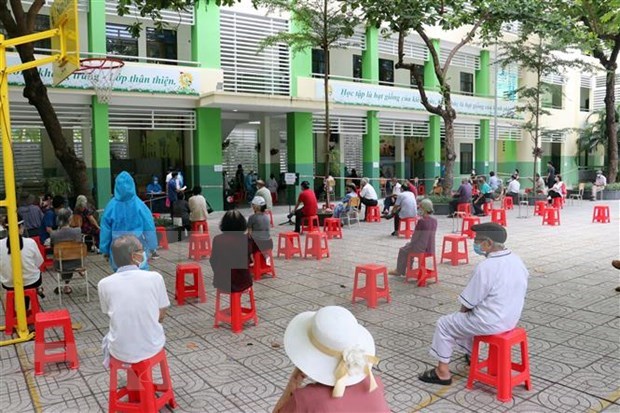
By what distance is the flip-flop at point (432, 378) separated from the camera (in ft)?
13.8

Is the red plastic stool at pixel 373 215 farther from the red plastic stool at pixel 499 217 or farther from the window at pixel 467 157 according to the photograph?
the window at pixel 467 157

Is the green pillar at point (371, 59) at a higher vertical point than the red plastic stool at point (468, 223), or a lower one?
higher

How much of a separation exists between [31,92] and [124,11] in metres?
2.64

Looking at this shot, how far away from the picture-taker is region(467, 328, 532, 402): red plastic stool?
12.9 feet

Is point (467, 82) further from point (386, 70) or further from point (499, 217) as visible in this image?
point (499, 217)

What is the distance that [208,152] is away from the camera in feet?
54.4

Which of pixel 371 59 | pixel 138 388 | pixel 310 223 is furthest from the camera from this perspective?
pixel 371 59

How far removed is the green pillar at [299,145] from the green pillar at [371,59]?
3.20 m

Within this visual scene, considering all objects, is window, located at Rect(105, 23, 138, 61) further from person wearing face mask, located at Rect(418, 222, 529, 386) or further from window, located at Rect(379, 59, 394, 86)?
person wearing face mask, located at Rect(418, 222, 529, 386)

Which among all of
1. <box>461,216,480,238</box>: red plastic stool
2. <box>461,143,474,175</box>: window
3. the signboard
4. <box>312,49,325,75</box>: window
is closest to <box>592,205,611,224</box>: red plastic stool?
<box>461,216,480,238</box>: red plastic stool

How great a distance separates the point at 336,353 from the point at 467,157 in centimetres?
2643

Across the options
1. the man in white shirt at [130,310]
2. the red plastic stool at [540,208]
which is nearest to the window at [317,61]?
the red plastic stool at [540,208]

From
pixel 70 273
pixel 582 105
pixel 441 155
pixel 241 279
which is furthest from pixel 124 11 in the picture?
pixel 582 105

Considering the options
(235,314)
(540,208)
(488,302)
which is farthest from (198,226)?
(540,208)
